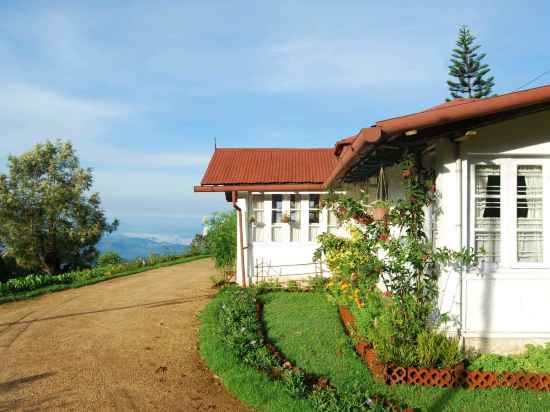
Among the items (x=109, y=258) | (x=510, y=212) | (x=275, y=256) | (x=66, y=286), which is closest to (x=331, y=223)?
(x=275, y=256)

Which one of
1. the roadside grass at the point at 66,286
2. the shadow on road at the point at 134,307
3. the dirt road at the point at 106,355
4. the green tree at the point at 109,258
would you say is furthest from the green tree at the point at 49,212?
the shadow on road at the point at 134,307

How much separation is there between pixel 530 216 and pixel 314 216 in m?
6.46

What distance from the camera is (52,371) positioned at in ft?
19.8

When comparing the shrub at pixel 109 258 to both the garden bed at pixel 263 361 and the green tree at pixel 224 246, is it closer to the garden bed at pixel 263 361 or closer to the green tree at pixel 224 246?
the green tree at pixel 224 246

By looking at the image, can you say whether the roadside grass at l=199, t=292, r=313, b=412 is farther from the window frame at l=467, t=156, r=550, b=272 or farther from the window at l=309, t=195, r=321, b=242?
the window at l=309, t=195, r=321, b=242

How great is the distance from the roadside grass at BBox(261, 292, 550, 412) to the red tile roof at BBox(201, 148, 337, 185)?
339cm

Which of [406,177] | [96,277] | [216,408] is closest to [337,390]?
[216,408]

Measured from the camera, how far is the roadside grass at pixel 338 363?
15.8ft

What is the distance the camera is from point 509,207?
5.83 meters

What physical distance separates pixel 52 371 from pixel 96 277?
9150 mm

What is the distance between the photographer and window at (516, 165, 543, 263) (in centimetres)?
586

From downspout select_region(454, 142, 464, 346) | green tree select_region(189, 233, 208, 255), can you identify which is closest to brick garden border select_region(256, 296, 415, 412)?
downspout select_region(454, 142, 464, 346)

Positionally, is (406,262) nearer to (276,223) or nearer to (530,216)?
(530,216)

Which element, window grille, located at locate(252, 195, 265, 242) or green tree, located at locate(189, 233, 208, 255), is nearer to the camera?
window grille, located at locate(252, 195, 265, 242)
